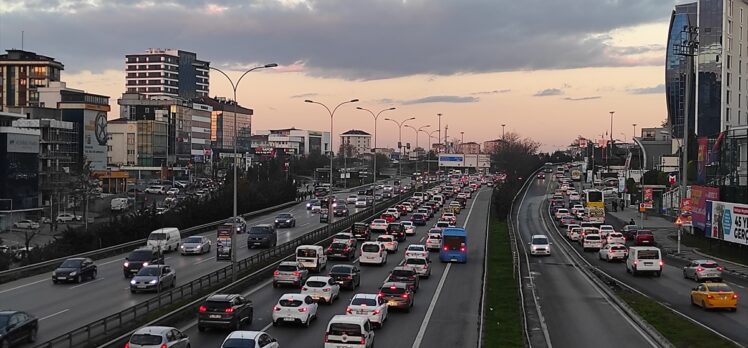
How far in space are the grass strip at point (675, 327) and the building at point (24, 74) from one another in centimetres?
15484

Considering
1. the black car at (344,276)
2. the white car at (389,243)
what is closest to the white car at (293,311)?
the black car at (344,276)

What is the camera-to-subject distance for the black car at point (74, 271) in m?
37.1

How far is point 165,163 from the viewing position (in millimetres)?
164000

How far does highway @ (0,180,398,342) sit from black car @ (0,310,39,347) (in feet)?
2.65

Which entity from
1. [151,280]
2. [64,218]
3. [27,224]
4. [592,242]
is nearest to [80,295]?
[151,280]

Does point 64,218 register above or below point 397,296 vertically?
below

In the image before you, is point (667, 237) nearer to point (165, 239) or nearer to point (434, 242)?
point (434, 242)

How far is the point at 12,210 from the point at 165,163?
240 feet

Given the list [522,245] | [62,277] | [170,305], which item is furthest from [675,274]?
[62,277]

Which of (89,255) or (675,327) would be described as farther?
(89,255)

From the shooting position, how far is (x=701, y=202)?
60.9 metres

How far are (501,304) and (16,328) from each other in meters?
18.0

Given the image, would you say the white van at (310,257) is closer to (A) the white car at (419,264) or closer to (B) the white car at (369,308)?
(A) the white car at (419,264)

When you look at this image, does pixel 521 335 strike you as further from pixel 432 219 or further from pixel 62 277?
pixel 432 219
